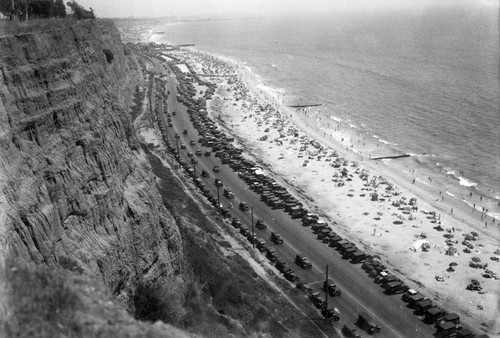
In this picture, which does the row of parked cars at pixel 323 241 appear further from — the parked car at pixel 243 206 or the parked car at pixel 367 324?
the parked car at pixel 243 206

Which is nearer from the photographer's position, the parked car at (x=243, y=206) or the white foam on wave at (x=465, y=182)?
the parked car at (x=243, y=206)

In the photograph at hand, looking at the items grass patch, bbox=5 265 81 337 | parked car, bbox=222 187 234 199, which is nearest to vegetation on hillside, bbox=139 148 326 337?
grass patch, bbox=5 265 81 337

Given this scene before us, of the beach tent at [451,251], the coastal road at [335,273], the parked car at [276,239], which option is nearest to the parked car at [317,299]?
the coastal road at [335,273]

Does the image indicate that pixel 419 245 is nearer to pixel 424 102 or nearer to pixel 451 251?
pixel 451 251

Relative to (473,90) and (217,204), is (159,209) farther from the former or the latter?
(473,90)

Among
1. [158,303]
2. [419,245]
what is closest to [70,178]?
[158,303]

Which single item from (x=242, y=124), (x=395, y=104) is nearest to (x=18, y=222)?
(x=242, y=124)
